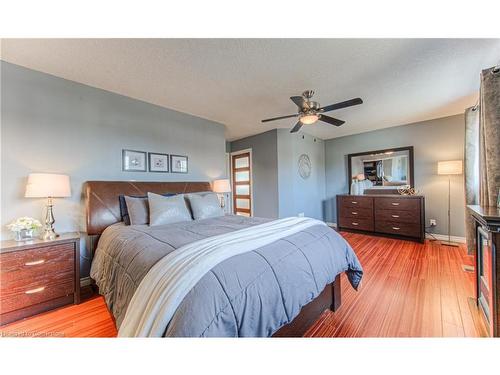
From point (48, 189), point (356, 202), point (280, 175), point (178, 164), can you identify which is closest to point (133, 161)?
point (178, 164)

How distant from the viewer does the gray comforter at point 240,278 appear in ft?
2.80

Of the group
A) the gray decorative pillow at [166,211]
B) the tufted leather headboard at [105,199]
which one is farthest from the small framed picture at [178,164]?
the gray decorative pillow at [166,211]

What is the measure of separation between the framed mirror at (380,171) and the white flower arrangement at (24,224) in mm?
5503

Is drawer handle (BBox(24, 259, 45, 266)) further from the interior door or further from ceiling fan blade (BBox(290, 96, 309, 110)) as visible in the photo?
the interior door

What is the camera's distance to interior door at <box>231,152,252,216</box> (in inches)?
202

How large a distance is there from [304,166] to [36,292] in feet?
15.7

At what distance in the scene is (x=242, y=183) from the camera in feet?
17.5

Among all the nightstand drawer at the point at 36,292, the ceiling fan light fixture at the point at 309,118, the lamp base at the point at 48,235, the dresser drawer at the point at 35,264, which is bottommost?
the nightstand drawer at the point at 36,292

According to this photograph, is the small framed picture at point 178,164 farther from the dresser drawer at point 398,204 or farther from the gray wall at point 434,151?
the gray wall at point 434,151

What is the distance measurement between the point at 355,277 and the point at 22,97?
3859 millimetres

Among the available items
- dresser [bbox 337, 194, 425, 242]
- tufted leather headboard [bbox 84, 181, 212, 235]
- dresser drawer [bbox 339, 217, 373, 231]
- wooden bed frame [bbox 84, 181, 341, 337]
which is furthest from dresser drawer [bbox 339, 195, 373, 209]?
tufted leather headboard [bbox 84, 181, 212, 235]

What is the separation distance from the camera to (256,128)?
438 cm

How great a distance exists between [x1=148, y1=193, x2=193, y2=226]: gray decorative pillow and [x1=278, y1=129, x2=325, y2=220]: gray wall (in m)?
2.48
